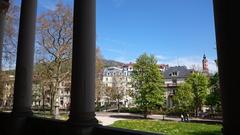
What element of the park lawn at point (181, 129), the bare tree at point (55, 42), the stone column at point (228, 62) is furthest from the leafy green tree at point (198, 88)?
the stone column at point (228, 62)

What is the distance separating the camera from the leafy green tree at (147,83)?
345ft

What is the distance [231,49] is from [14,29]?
129ft

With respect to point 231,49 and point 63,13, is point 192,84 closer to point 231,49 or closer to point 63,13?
point 63,13

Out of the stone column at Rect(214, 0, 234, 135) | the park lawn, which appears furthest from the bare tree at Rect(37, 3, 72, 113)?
the stone column at Rect(214, 0, 234, 135)

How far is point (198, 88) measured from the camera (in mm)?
110188

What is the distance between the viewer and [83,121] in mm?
→ 11172

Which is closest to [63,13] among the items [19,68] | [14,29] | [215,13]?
[14,29]

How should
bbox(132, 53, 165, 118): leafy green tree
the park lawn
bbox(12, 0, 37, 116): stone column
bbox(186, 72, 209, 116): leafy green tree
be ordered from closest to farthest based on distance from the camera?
bbox(12, 0, 37, 116): stone column < the park lawn < bbox(132, 53, 165, 118): leafy green tree < bbox(186, 72, 209, 116): leafy green tree

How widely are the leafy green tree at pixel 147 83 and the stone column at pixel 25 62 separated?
8920 centimetres

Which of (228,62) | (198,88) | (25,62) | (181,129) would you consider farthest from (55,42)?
(198,88)

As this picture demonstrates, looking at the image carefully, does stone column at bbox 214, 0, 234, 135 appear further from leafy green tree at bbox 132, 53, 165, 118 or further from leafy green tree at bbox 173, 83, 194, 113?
leafy green tree at bbox 173, 83, 194, 113

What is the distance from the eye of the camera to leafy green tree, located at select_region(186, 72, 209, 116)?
4203 inches

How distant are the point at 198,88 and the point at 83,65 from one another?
104 meters

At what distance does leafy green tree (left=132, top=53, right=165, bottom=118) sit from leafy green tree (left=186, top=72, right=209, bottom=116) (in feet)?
43.6
